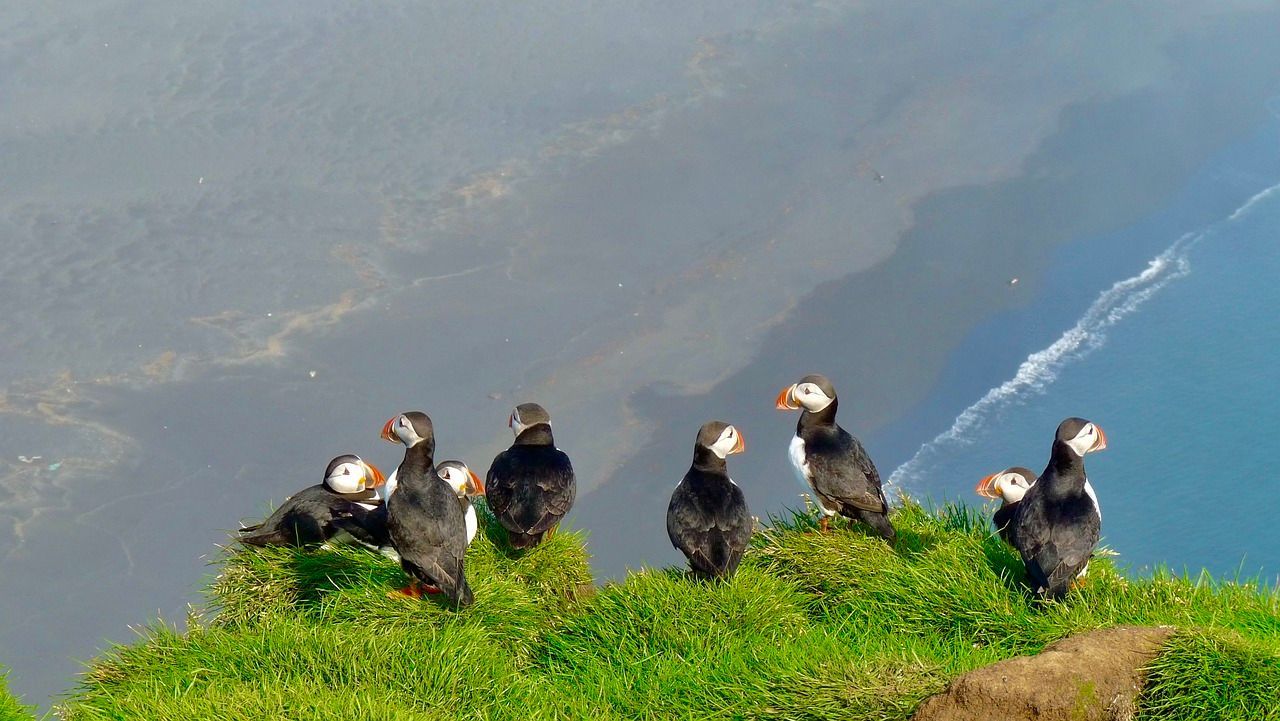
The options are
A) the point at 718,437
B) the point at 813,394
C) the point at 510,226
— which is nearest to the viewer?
the point at 718,437

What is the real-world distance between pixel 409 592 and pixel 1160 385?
10.8 meters

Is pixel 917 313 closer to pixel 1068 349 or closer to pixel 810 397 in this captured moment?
pixel 1068 349

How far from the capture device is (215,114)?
18.5 m

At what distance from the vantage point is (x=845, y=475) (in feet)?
26.5

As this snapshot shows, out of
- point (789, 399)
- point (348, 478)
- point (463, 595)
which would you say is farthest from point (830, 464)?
point (348, 478)

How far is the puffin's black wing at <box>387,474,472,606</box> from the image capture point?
7.05 m

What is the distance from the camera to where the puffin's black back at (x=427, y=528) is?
7059mm

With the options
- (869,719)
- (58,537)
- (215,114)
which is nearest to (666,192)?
(215,114)

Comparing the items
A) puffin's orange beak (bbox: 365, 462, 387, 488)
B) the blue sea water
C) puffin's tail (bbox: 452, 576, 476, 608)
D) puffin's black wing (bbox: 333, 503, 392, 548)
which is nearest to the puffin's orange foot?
puffin's tail (bbox: 452, 576, 476, 608)

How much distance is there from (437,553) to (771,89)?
14.4m

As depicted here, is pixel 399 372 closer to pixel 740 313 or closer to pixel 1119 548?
pixel 740 313

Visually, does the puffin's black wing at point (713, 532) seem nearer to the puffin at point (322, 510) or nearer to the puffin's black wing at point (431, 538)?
the puffin's black wing at point (431, 538)

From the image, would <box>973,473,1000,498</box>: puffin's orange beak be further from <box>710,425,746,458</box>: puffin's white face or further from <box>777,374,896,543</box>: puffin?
<box>710,425,746,458</box>: puffin's white face

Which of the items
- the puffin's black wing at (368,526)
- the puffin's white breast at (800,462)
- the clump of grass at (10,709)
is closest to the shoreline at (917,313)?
the puffin's white breast at (800,462)
